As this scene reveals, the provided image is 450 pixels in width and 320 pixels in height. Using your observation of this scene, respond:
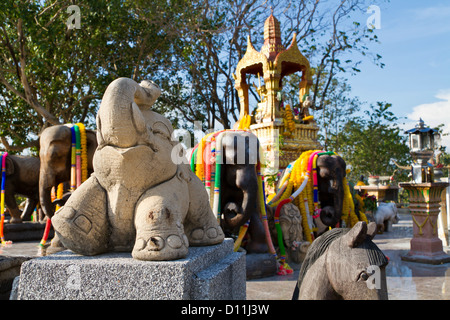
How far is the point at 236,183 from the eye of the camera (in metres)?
4.64

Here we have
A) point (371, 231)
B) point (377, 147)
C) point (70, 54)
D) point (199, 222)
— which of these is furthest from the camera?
point (377, 147)

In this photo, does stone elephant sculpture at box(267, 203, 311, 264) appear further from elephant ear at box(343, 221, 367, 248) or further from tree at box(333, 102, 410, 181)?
tree at box(333, 102, 410, 181)

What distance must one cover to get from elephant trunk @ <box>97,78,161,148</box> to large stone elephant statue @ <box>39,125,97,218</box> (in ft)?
10.9

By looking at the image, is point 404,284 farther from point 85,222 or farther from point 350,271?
point 85,222

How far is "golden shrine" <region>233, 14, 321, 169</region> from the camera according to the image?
946cm

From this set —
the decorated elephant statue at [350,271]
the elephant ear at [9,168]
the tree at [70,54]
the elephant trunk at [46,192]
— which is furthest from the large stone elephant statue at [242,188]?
the tree at [70,54]

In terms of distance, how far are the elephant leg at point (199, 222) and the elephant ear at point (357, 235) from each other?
3.61ft

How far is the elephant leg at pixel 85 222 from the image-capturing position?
218 cm

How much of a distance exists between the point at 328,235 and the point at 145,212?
0.98 meters

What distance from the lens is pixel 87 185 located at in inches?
90.9

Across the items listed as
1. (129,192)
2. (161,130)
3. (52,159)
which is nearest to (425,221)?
(161,130)

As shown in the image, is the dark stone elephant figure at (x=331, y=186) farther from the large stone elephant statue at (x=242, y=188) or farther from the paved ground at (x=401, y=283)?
the large stone elephant statue at (x=242, y=188)

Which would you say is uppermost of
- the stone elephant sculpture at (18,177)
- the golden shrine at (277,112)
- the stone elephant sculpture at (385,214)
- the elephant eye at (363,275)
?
the golden shrine at (277,112)

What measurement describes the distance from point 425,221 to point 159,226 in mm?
4910
